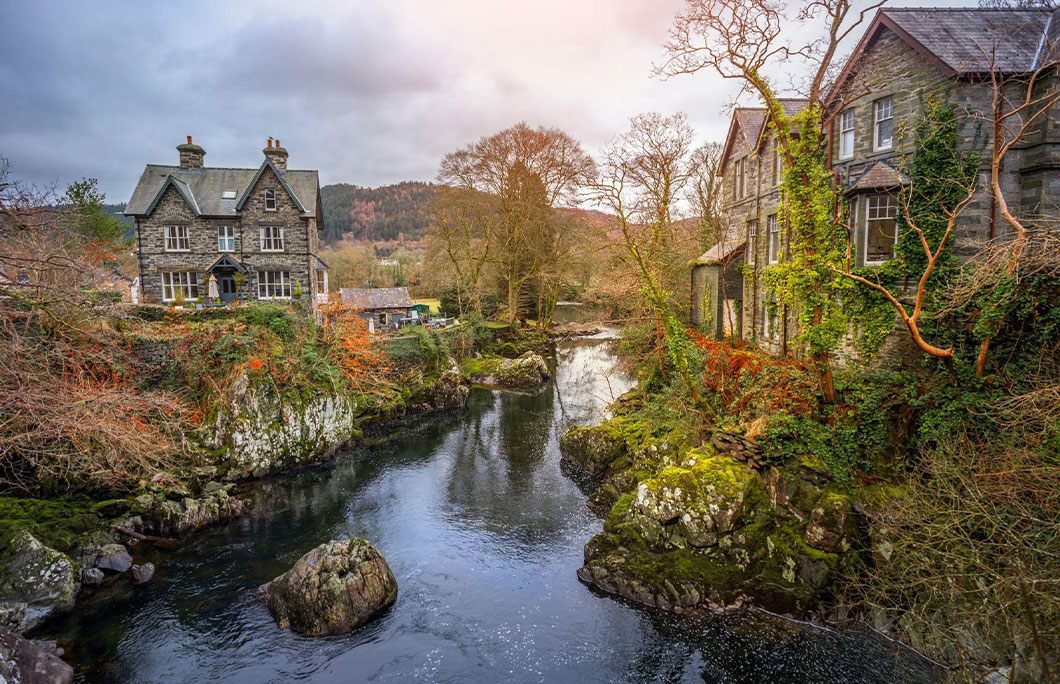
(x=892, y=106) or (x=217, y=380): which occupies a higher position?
(x=892, y=106)

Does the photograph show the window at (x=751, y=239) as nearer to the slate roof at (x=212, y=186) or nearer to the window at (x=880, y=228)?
the window at (x=880, y=228)

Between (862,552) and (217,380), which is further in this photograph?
(217,380)

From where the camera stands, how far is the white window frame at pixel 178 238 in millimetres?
28016

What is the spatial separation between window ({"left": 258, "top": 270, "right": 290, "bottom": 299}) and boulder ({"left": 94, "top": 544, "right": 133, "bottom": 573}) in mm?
18058

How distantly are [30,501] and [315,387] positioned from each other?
8.76 meters

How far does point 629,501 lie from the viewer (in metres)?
14.0

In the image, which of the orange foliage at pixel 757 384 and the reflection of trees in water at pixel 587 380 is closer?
the orange foliage at pixel 757 384

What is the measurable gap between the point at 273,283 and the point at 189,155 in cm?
879

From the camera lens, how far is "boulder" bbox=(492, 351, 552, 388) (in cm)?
3166

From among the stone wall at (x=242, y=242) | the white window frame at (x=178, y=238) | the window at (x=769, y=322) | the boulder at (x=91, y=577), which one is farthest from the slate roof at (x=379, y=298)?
the boulder at (x=91, y=577)

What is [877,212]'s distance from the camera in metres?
15.4

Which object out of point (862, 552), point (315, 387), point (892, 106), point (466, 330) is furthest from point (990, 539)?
point (466, 330)

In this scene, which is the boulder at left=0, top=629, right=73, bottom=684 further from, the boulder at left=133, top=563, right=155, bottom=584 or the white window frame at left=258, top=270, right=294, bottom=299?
the white window frame at left=258, top=270, right=294, bottom=299

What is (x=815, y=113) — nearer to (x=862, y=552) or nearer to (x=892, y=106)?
(x=892, y=106)
